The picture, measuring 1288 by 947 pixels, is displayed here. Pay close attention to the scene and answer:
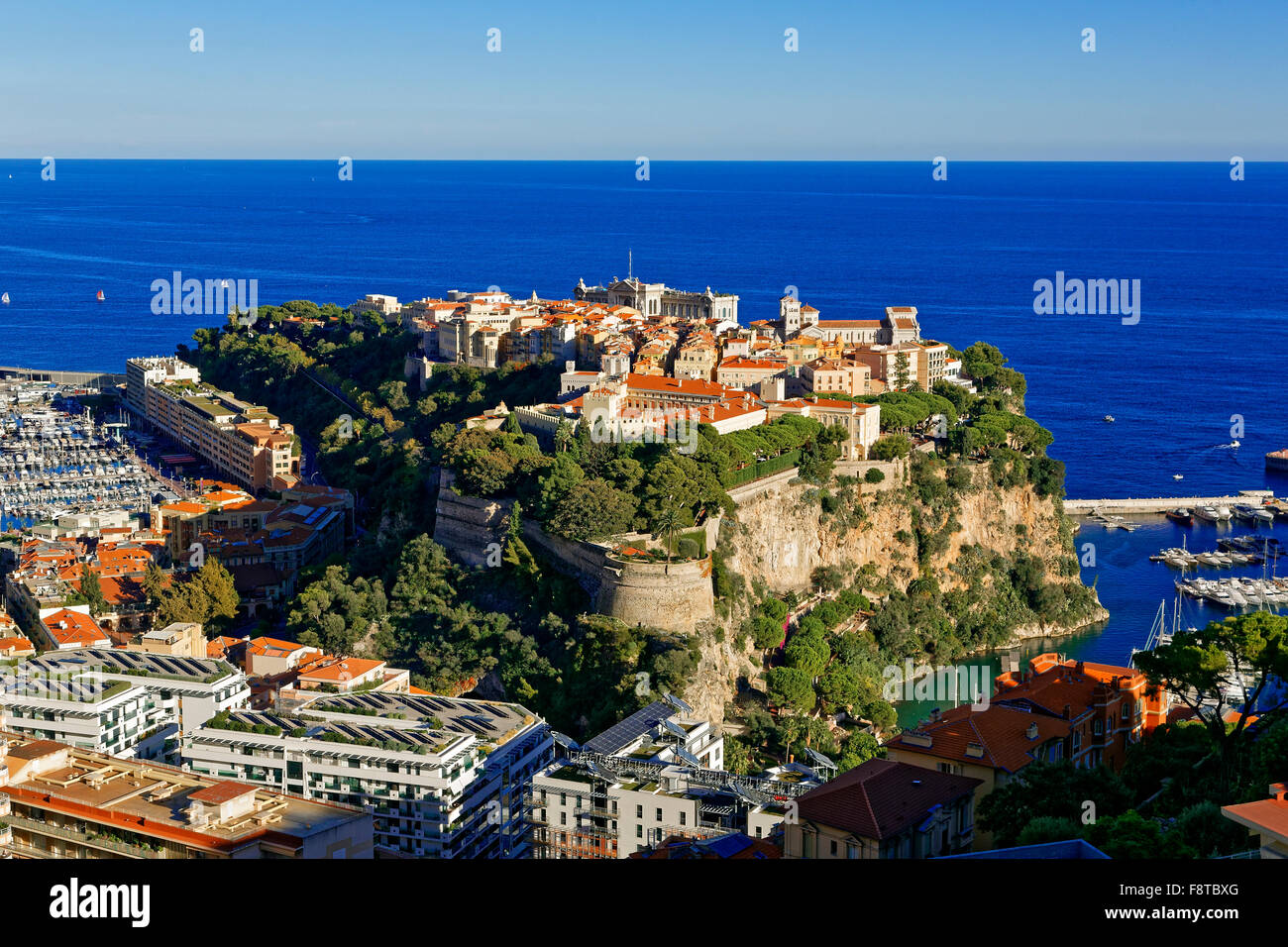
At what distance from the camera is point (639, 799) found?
16.7 m

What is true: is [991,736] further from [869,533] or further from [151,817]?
[869,533]

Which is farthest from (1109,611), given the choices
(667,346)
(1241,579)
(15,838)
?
(15,838)

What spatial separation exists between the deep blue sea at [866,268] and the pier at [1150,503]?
108cm

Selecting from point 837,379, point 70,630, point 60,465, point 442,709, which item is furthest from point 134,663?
point 60,465

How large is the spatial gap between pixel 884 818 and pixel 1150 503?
2800 cm

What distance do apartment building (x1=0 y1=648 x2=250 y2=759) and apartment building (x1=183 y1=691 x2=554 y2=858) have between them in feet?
4.98

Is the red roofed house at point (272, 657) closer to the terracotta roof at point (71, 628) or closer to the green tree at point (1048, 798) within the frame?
the terracotta roof at point (71, 628)

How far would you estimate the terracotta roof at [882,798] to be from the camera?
13000 mm

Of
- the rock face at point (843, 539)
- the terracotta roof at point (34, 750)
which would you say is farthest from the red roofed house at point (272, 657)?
the terracotta roof at point (34, 750)

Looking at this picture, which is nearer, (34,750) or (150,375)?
(34,750)

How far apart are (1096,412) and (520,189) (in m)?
138

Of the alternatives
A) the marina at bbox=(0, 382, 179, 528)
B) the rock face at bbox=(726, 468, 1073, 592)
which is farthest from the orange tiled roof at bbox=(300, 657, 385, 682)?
the marina at bbox=(0, 382, 179, 528)
